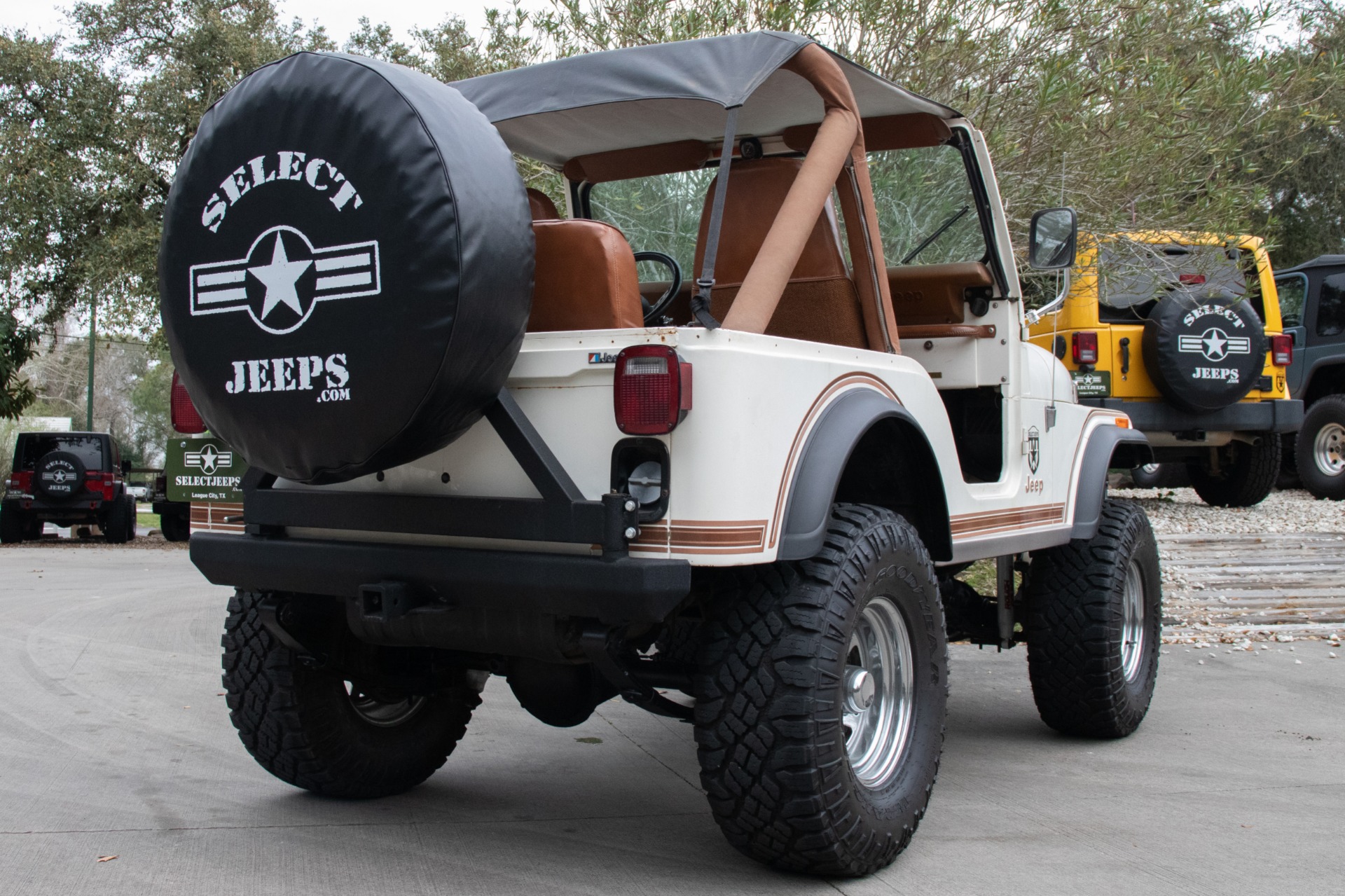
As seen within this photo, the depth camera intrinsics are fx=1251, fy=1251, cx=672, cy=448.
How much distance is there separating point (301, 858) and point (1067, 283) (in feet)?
10.9

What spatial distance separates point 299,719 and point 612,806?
100cm

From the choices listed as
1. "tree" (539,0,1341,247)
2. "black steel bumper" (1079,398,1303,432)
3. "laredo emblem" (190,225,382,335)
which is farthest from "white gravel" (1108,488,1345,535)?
"laredo emblem" (190,225,382,335)

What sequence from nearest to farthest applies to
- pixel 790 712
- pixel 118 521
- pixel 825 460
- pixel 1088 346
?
pixel 790 712 → pixel 825 460 → pixel 1088 346 → pixel 118 521

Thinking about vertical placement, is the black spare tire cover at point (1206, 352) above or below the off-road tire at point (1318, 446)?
above

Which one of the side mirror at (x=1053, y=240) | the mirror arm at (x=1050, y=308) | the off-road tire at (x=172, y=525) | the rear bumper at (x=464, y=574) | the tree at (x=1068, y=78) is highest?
the tree at (x=1068, y=78)

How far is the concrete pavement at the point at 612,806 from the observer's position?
3191 mm

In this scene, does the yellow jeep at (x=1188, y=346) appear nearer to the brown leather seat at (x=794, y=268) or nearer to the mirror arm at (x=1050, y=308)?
the mirror arm at (x=1050, y=308)

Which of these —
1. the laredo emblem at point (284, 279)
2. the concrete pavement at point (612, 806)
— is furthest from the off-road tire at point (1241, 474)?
the laredo emblem at point (284, 279)

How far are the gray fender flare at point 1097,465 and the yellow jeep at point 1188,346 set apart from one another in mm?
4144

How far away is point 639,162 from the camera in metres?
4.57

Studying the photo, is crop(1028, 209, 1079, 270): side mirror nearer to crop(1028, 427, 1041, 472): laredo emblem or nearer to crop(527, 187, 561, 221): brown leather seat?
crop(1028, 427, 1041, 472): laredo emblem

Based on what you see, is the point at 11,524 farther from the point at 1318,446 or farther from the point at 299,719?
the point at 1318,446

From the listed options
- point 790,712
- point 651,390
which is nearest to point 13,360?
point 651,390

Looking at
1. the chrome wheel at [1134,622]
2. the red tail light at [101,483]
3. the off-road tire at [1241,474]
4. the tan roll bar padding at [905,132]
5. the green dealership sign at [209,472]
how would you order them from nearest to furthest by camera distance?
the green dealership sign at [209,472]
the tan roll bar padding at [905,132]
the chrome wheel at [1134,622]
the off-road tire at [1241,474]
the red tail light at [101,483]
